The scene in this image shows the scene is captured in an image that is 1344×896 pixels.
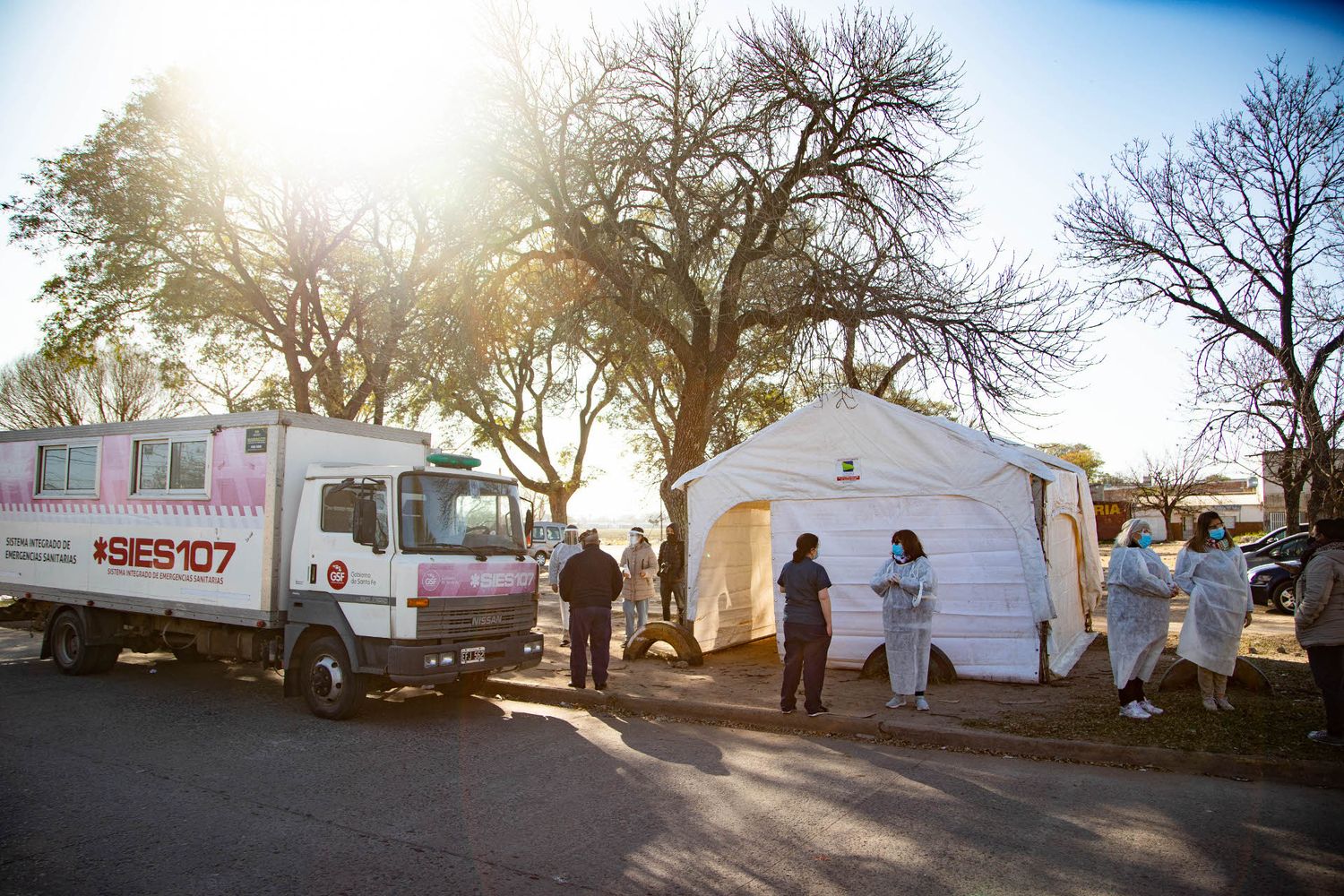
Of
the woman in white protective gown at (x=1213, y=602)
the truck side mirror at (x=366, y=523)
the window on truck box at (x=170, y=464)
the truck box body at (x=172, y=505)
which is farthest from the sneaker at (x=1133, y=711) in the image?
the window on truck box at (x=170, y=464)

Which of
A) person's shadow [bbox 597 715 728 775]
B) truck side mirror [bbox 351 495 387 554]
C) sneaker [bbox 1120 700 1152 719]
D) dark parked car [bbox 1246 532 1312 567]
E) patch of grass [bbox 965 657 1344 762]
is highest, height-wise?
truck side mirror [bbox 351 495 387 554]

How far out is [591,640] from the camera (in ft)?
31.4

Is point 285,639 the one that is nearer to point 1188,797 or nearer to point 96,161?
point 1188,797

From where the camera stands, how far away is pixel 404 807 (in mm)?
5766

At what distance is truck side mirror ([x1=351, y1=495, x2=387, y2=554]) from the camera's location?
26.8 ft

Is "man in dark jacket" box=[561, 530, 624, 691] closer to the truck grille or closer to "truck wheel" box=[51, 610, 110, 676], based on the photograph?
the truck grille

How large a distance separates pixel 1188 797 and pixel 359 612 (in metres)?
7.28

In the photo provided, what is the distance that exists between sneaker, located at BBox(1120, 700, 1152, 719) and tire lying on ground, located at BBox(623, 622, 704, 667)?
5453 millimetres

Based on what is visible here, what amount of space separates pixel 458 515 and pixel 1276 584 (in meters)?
17.6

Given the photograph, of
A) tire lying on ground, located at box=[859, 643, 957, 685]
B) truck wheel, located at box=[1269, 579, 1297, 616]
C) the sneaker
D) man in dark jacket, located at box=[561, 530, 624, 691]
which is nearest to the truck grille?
man in dark jacket, located at box=[561, 530, 624, 691]

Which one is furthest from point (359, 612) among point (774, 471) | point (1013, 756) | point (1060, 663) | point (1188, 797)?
point (1060, 663)

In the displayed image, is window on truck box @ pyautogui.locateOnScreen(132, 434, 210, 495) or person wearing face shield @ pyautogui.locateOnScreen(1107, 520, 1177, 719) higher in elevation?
window on truck box @ pyautogui.locateOnScreen(132, 434, 210, 495)

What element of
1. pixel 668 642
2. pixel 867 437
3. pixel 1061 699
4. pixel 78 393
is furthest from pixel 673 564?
pixel 78 393

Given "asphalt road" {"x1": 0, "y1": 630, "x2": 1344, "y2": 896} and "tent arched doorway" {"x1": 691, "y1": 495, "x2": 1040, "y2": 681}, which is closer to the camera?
"asphalt road" {"x1": 0, "y1": 630, "x2": 1344, "y2": 896}
